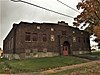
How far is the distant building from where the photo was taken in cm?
3622

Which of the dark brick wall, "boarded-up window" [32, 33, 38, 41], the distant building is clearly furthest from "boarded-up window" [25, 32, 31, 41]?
"boarded-up window" [32, 33, 38, 41]

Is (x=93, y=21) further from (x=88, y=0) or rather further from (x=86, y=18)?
(x=88, y=0)

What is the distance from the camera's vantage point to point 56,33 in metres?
41.1

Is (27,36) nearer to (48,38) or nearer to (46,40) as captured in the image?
(46,40)

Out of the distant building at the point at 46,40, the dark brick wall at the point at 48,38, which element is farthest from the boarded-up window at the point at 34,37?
the dark brick wall at the point at 48,38

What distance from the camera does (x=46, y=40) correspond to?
39031 millimetres

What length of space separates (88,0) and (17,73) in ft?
76.6

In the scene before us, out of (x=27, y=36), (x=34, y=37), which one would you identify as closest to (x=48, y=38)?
(x=34, y=37)

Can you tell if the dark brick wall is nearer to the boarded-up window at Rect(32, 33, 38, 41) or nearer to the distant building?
the distant building

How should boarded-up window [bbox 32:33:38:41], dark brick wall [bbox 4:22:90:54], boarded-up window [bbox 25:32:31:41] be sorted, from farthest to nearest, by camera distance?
boarded-up window [bbox 32:33:38:41], boarded-up window [bbox 25:32:31:41], dark brick wall [bbox 4:22:90:54]

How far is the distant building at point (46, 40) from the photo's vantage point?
1426 inches

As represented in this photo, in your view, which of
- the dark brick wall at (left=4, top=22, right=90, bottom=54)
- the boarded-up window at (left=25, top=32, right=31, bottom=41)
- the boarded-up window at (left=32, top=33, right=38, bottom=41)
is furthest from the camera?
the boarded-up window at (left=32, top=33, right=38, bottom=41)

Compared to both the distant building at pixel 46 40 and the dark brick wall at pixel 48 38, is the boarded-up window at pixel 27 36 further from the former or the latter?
the dark brick wall at pixel 48 38

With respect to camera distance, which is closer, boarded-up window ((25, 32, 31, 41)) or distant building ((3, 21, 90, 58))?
distant building ((3, 21, 90, 58))
